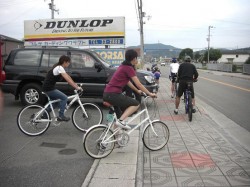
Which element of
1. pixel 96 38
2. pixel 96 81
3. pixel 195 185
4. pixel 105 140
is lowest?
pixel 195 185

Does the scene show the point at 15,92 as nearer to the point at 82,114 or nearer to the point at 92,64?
the point at 92,64

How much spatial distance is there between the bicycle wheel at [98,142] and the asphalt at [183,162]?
160mm

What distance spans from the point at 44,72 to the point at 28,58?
0.78 metres

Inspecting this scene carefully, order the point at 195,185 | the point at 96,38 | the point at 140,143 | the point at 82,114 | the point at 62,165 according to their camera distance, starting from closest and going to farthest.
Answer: the point at 195,185
the point at 62,165
the point at 140,143
the point at 82,114
the point at 96,38

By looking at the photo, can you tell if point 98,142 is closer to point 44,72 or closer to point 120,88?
point 120,88

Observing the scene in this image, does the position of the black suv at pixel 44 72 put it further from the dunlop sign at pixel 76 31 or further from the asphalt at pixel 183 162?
the dunlop sign at pixel 76 31

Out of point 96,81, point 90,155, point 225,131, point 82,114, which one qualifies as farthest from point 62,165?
point 96,81

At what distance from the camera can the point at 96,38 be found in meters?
18.1

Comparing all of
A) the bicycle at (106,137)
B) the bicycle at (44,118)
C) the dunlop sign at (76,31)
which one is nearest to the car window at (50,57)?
the bicycle at (44,118)

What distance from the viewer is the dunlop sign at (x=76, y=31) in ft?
58.2

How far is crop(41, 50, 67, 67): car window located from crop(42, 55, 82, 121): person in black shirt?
3919mm

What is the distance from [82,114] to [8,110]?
13.2 ft

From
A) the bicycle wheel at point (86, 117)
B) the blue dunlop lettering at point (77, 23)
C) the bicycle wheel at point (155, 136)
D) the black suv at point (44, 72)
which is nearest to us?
the bicycle wheel at point (155, 136)

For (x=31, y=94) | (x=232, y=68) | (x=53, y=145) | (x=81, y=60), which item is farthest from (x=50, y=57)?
(x=232, y=68)
